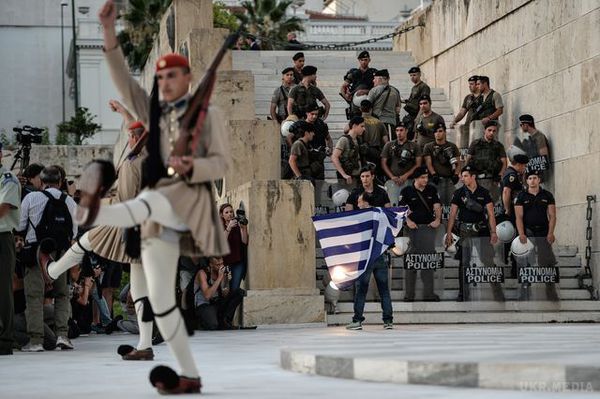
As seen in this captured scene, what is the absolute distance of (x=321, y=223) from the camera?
1995 centimetres

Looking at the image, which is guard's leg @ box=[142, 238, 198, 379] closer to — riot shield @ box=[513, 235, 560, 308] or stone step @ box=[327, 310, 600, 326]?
stone step @ box=[327, 310, 600, 326]

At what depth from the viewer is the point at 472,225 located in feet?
69.4

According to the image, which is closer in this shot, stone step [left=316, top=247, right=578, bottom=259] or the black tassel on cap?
the black tassel on cap

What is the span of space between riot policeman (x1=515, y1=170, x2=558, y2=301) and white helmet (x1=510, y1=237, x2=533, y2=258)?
5cm

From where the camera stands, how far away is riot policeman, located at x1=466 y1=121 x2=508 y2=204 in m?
23.5

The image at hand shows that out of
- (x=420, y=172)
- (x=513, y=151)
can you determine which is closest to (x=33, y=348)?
(x=420, y=172)

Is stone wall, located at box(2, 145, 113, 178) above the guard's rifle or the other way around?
above

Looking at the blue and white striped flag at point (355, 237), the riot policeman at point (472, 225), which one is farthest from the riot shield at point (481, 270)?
the blue and white striped flag at point (355, 237)

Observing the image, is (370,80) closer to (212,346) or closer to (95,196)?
(212,346)

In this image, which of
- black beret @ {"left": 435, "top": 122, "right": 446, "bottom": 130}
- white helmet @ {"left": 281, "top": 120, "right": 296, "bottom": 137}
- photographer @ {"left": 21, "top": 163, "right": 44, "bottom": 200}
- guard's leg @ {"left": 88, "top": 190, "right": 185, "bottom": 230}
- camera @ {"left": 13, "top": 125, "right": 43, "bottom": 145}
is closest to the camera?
guard's leg @ {"left": 88, "top": 190, "right": 185, "bottom": 230}

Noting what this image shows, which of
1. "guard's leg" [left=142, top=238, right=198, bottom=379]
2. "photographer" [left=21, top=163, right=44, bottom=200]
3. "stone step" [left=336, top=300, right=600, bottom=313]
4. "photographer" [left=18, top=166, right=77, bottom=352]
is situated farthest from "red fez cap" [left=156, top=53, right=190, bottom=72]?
"stone step" [left=336, top=300, right=600, bottom=313]

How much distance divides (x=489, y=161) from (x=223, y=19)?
5017 cm
